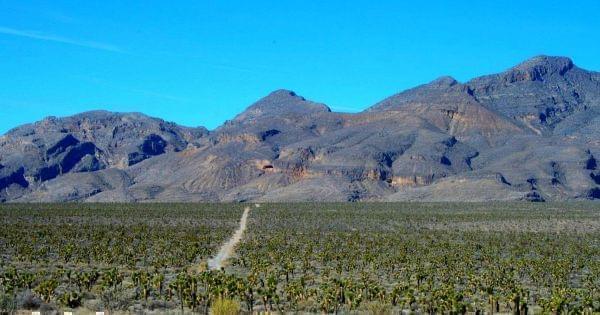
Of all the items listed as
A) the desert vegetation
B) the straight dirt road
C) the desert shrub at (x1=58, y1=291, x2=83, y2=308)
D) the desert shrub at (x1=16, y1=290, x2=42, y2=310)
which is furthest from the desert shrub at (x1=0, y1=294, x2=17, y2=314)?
the straight dirt road

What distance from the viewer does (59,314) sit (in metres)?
20.3

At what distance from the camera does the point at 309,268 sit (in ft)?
129

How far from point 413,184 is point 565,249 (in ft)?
387

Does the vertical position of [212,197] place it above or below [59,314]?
above

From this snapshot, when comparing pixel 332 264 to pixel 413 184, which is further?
pixel 413 184

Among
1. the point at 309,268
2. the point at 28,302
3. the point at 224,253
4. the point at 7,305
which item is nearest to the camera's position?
the point at 7,305

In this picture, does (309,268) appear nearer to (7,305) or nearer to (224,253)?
(224,253)

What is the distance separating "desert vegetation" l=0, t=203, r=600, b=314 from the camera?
25.8 m

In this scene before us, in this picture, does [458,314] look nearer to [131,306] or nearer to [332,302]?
[332,302]

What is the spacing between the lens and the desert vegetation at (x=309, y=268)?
1016 inches

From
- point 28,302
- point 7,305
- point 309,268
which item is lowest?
point 309,268

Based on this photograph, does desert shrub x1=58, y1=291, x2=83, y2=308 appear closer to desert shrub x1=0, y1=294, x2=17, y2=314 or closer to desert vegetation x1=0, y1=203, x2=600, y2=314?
desert vegetation x1=0, y1=203, x2=600, y2=314

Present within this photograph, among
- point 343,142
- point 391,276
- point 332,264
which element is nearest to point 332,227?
point 332,264

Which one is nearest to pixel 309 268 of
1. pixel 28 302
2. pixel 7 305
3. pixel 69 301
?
pixel 69 301
